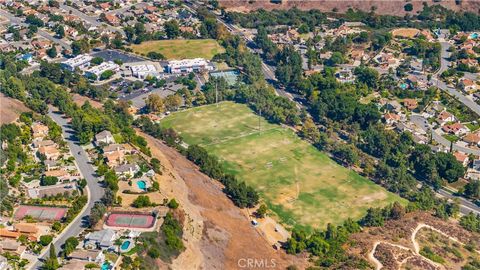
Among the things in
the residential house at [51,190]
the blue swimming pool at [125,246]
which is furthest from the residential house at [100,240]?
the residential house at [51,190]

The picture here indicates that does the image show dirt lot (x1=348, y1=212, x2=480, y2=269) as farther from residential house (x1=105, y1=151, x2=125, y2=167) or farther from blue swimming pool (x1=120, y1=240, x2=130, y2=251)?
residential house (x1=105, y1=151, x2=125, y2=167)

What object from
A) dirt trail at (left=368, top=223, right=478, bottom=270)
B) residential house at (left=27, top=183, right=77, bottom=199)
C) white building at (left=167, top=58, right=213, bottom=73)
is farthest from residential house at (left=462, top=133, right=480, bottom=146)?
residential house at (left=27, top=183, right=77, bottom=199)

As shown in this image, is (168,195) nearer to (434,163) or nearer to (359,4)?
(434,163)

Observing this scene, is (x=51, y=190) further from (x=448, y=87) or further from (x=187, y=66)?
(x=448, y=87)

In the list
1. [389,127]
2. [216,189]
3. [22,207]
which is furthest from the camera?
[389,127]

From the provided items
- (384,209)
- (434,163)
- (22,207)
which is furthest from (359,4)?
(22,207)

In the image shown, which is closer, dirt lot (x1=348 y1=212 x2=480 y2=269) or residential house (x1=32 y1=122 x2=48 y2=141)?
dirt lot (x1=348 y1=212 x2=480 y2=269)

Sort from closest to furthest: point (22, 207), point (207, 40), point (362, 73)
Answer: point (22, 207), point (362, 73), point (207, 40)
